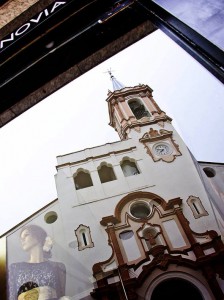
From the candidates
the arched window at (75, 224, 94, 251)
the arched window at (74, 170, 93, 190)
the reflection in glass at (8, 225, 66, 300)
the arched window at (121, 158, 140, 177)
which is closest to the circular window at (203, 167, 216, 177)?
the arched window at (121, 158, 140, 177)

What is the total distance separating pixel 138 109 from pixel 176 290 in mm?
12517

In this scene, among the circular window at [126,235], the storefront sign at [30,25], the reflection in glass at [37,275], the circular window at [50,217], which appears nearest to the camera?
the storefront sign at [30,25]

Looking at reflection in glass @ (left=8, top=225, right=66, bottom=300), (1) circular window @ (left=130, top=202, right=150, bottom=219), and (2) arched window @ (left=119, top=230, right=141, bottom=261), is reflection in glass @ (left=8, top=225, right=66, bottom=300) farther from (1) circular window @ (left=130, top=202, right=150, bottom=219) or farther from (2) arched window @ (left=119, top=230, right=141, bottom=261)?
(1) circular window @ (left=130, top=202, right=150, bottom=219)

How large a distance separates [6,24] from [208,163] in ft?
51.2

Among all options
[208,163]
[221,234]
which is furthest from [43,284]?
[208,163]

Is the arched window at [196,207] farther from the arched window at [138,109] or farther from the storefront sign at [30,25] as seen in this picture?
the storefront sign at [30,25]

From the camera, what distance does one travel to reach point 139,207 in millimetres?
14570

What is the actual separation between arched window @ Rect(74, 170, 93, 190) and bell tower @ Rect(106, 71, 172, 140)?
4.08m

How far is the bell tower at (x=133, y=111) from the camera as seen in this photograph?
60.2ft

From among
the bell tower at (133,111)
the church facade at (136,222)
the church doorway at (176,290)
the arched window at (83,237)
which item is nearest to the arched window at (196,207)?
the church facade at (136,222)

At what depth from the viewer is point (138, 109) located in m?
20.1

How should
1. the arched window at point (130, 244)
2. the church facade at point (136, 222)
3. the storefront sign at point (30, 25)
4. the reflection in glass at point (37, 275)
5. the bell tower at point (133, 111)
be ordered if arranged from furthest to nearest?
Answer: the bell tower at point (133, 111) < the arched window at point (130, 244) < the reflection in glass at point (37, 275) < the church facade at point (136, 222) < the storefront sign at point (30, 25)

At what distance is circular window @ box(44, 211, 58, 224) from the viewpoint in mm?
14750

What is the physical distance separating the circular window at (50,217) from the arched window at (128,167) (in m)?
4.65
